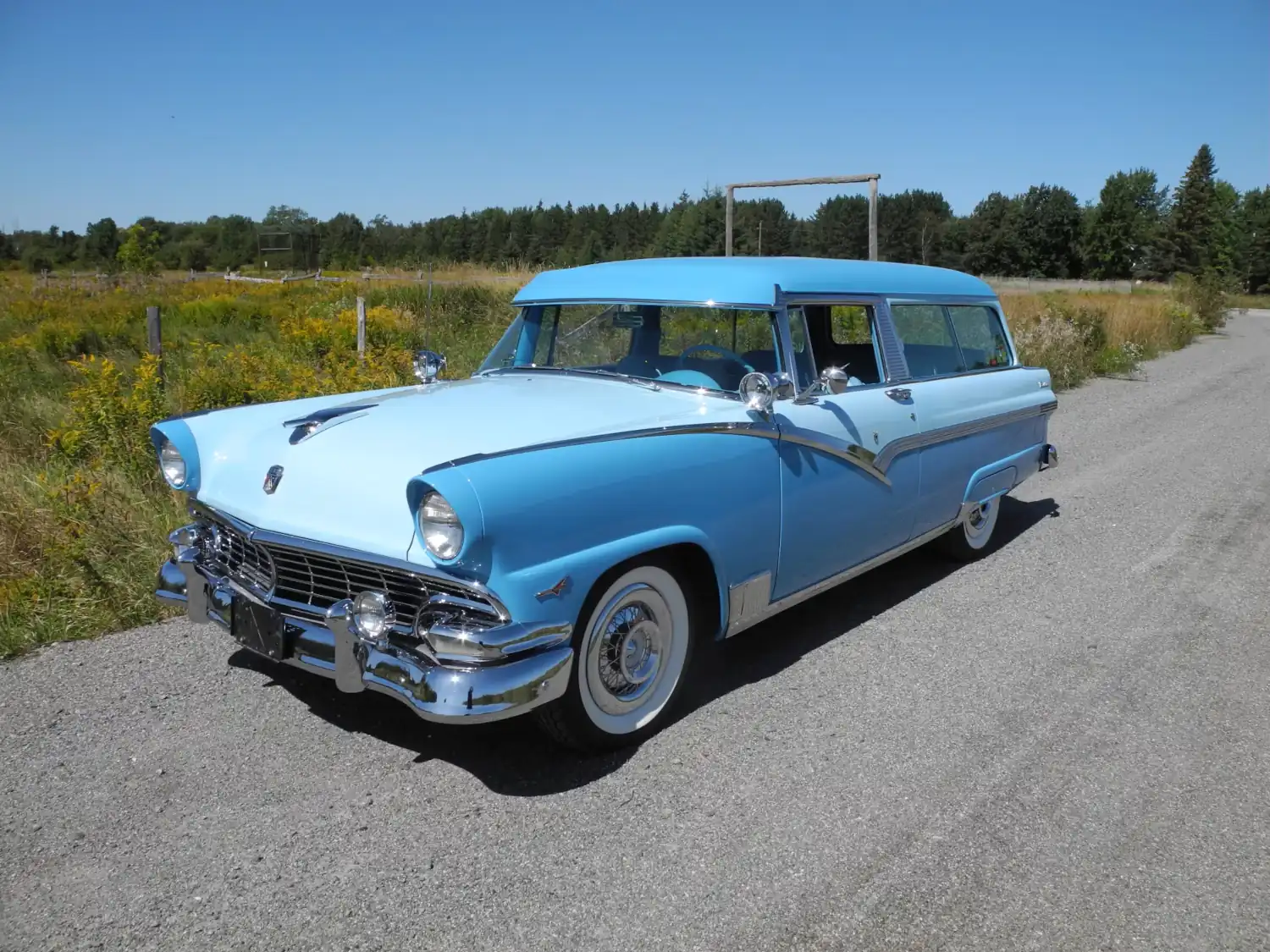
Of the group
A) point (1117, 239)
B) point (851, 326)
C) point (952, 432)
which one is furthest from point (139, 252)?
point (1117, 239)

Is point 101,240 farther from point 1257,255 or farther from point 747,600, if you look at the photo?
point 1257,255

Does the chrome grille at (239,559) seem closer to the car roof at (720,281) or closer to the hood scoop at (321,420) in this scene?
the hood scoop at (321,420)

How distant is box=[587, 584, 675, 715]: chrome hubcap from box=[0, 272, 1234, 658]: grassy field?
249 centimetres

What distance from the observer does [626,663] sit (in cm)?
323

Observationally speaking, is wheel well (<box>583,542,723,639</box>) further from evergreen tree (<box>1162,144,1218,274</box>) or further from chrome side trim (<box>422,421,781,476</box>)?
evergreen tree (<box>1162,144,1218,274</box>)

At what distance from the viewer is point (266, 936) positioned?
2.33 m

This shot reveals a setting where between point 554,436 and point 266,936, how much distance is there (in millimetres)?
1598

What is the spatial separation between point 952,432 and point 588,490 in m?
2.60

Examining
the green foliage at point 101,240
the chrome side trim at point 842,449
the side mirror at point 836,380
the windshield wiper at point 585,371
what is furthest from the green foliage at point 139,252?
the side mirror at point 836,380

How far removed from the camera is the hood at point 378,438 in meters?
2.93

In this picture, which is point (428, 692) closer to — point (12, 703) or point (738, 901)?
point (738, 901)

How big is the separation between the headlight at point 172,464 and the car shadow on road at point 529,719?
821 mm

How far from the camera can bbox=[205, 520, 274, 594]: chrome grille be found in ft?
10.5

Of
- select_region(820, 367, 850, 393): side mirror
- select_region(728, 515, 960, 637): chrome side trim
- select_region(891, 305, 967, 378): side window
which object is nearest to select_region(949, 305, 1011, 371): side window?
select_region(891, 305, 967, 378): side window
